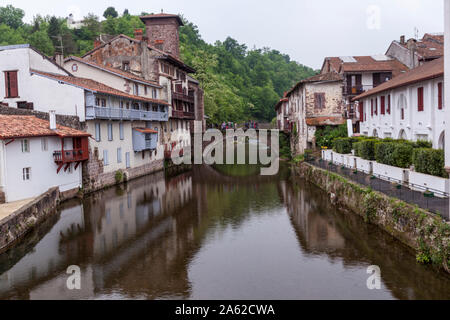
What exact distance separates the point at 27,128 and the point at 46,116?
4.45 m

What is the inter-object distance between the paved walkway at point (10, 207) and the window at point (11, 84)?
40.6 ft

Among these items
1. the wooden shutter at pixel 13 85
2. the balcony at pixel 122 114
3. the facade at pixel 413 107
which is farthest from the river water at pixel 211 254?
the wooden shutter at pixel 13 85

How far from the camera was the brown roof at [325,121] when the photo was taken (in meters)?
50.5

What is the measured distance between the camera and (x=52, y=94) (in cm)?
3384

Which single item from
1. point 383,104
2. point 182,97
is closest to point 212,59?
point 182,97

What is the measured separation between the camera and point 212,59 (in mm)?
95000

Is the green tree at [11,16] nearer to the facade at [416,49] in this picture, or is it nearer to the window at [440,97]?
the facade at [416,49]

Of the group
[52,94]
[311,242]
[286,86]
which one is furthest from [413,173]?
[286,86]

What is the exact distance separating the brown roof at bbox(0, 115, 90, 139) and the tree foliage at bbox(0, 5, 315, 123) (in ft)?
151

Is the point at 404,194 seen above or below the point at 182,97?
below

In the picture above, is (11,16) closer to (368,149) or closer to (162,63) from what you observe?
(162,63)

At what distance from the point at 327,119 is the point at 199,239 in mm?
33119

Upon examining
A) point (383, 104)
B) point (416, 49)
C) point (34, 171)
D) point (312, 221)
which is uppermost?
point (416, 49)

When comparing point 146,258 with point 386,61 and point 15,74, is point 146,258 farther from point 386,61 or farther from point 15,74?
point 386,61
